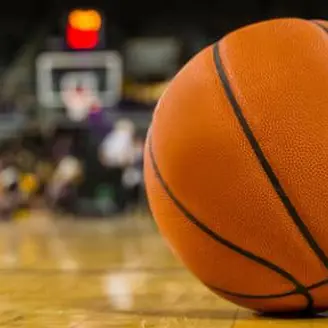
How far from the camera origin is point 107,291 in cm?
261

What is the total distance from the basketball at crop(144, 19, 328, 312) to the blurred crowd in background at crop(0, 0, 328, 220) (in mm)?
5928

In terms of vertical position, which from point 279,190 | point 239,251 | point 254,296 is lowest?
point 254,296

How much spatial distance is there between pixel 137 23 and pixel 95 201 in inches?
131

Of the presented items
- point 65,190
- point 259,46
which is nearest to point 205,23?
point 65,190

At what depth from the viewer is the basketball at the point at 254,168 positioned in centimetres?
177

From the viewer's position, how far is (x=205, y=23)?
34.3 feet

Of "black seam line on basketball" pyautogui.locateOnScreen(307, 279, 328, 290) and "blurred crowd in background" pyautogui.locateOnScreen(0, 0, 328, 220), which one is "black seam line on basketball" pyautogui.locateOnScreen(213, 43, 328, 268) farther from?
"blurred crowd in background" pyautogui.locateOnScreen(0, 0, 328, 220)

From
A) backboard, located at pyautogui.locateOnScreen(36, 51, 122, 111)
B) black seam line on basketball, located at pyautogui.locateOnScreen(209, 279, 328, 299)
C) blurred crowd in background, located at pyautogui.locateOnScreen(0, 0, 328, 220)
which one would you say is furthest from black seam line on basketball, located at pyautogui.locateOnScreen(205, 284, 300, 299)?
backboard, located at pyautogui.locateOnScreen(36, 51, 122, 111)

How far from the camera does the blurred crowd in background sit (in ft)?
26.3

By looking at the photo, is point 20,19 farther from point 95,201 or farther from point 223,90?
point 223,90

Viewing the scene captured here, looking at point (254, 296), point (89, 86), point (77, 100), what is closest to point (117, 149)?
point (77, 100)

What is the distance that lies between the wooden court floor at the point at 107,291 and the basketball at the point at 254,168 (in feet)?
0.35

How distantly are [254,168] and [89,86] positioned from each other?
815cm

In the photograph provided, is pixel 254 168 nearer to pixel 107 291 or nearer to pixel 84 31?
pixel 107 291
